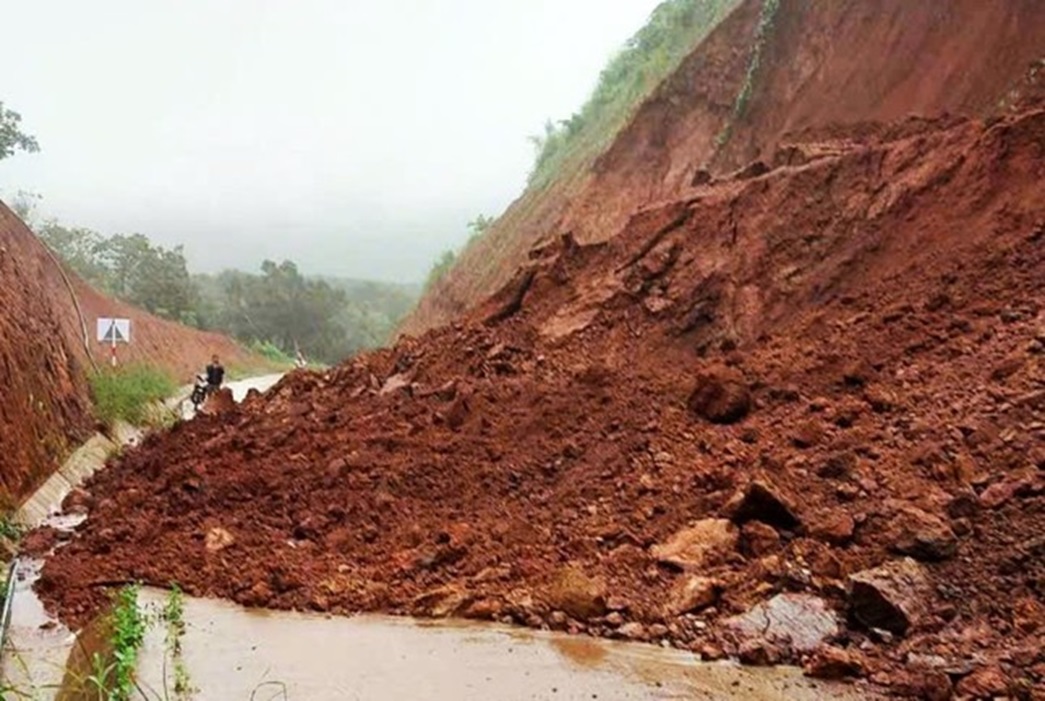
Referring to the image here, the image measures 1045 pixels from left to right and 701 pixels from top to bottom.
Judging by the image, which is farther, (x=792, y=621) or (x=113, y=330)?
(x=113, y=330)

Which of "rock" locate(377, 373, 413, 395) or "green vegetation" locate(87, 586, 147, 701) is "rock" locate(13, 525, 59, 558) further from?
"rock" locate(377, 373, 413, 395)

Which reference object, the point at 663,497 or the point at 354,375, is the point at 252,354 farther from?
the point at 663,497

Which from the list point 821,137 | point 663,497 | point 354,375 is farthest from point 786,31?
point 663,497

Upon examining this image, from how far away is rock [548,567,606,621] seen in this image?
623cm

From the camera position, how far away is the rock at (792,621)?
5438mm

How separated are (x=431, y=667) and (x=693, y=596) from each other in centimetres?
151

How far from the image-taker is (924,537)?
572 cm

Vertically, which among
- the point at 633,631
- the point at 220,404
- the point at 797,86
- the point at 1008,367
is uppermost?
the point at 797,86

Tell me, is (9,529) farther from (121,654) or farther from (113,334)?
(113,334)

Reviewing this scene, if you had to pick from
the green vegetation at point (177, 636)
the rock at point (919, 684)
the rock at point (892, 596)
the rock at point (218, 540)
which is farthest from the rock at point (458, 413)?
the rock at point (919, 684)

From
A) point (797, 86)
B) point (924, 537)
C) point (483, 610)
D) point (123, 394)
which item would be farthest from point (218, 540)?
point (123, 394)

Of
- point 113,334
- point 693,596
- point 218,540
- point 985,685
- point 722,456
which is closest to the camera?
point 985,685

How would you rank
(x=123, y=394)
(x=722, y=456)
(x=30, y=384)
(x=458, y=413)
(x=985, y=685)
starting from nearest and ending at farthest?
(x=985, y=685)
(x=722, y=456)
(x=458, y=413)
(x=30, y=384)
(x=123, y=394)

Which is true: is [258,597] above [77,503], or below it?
above
